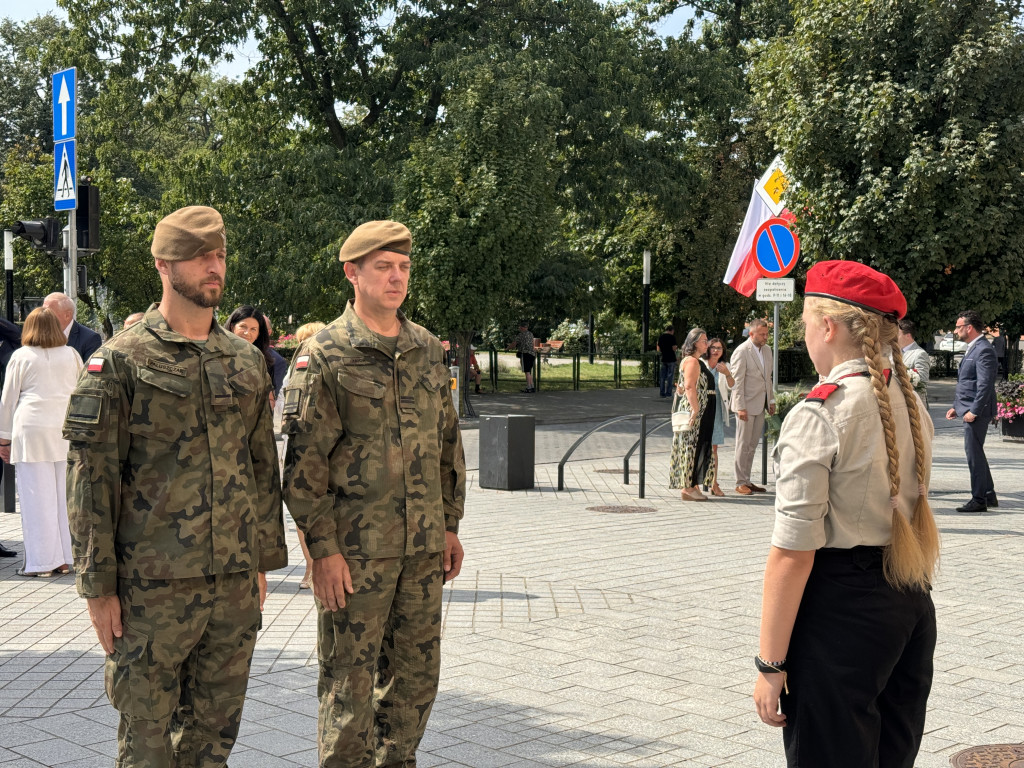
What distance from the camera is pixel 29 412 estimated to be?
8.44 metres

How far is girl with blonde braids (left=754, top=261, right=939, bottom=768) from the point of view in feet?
9.54

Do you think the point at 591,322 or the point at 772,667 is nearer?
the point at 772,667

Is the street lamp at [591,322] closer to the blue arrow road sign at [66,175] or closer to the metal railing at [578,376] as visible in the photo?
the metal railing at [578,376]

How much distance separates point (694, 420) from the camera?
41.1 feet

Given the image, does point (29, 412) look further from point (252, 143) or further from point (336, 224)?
point (252, 143)

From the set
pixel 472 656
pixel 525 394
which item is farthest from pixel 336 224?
pixel 472 656

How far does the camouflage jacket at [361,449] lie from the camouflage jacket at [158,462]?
20 cm

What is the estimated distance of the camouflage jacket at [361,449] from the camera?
12.3 ft

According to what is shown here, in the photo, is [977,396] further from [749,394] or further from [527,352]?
[527,352]

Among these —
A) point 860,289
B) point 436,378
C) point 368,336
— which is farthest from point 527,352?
point 860,289

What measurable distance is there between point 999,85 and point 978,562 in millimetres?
7892

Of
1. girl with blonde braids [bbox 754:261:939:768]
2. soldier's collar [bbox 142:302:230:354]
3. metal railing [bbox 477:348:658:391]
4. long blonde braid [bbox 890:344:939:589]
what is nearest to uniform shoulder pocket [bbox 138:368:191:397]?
soldier's collar [bbox 142:302:230:354]

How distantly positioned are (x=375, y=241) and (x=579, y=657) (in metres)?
3.13

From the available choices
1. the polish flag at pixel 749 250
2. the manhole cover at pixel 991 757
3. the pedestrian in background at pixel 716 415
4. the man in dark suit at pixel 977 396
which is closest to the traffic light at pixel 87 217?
the pedestrian in background at pixel 716 415
